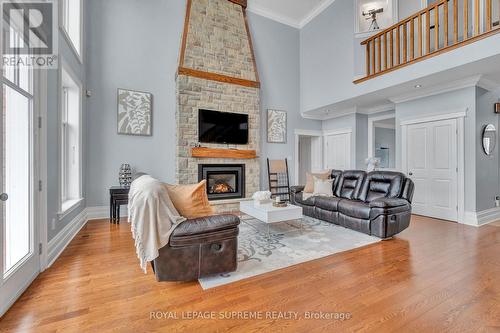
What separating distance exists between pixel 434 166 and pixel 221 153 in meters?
4.58

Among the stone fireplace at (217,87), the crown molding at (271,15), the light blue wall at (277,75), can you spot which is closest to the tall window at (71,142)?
the stone fireplace at (217,87)

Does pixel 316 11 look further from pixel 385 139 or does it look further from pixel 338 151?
pixel 385 139

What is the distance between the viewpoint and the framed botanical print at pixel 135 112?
15.5ft

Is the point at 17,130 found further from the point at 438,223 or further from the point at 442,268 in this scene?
the point at 438,223

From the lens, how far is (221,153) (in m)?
5.36

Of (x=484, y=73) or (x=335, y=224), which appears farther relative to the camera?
(x=335, y=224)

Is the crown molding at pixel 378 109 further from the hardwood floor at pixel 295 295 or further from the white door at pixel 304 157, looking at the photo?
the hardwood floor at pixel 295 295

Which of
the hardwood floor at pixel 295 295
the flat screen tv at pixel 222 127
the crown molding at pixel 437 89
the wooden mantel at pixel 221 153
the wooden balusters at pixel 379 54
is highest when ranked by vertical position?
the wooden balusters at pixel 379 54

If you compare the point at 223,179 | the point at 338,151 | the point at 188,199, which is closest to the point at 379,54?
the point at 338,151

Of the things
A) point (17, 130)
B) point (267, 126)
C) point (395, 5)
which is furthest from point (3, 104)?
point (395, 5)

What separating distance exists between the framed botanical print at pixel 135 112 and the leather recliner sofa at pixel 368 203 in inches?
143

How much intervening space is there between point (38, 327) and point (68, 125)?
3.48 metres

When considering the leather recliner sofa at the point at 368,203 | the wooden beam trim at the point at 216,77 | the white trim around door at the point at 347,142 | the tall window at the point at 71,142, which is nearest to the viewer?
the leather recliner sofa at the point at 368,203

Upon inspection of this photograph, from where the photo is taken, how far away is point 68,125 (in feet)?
13.0
